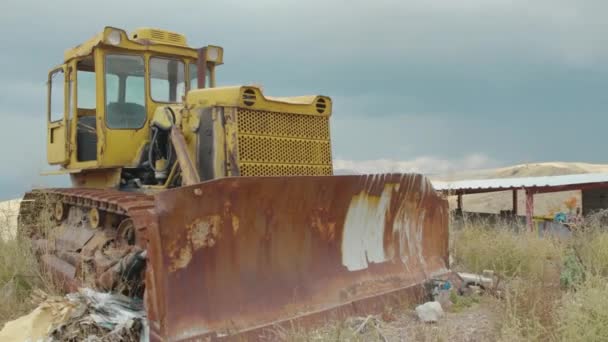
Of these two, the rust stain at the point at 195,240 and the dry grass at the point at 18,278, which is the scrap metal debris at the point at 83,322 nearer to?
the rust stain at the point at 195,240

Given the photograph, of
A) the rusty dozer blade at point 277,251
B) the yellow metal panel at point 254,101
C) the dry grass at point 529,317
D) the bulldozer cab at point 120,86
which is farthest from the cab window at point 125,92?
the dry grass at point 529,317

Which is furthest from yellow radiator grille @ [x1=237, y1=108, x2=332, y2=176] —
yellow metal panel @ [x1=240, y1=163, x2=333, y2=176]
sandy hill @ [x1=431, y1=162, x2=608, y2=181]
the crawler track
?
sandy hill @ [x1=431, y1=162, x2=608, y2=181]

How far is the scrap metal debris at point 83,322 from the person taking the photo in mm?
4293

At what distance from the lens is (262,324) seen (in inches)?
177

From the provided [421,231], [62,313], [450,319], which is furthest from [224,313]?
[421,231]

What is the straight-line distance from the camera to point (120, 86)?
6.52m

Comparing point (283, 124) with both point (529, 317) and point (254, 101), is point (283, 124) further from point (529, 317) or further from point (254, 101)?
point (529, 317)

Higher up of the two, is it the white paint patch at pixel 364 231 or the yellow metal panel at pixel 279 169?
the yellow metal panel at pixel 279 169

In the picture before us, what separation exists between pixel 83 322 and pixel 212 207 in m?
1.33

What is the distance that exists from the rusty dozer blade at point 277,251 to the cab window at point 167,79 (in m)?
2.66

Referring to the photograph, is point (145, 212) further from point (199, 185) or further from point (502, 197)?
point (502, 197)

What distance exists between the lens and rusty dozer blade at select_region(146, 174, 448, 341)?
4090mm

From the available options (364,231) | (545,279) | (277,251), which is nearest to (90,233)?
(277,251)

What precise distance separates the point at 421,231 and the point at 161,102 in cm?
334
